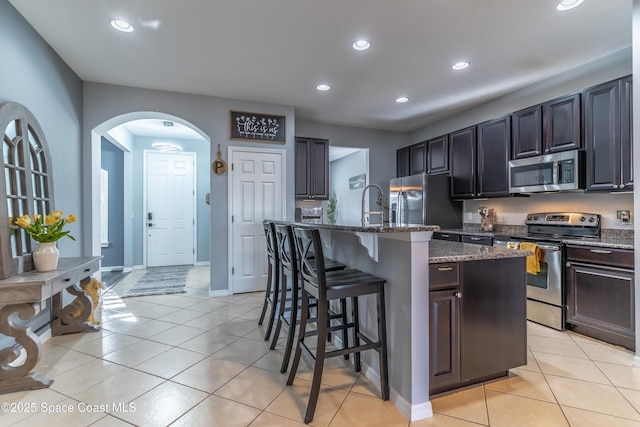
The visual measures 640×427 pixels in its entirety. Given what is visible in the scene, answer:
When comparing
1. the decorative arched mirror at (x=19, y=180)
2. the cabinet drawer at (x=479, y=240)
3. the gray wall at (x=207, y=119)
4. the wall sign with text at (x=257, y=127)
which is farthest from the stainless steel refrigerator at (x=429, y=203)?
the decorative arched mirror at (x=19, y=180)

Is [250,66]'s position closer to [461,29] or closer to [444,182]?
[461,29]

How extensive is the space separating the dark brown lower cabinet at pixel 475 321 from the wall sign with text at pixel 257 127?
3.23 meters

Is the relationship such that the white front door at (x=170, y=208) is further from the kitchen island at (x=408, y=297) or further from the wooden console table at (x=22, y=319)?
the kitchen island at (x=408, y=297)

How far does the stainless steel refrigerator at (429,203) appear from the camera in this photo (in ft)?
14.4

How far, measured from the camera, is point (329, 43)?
272 cm

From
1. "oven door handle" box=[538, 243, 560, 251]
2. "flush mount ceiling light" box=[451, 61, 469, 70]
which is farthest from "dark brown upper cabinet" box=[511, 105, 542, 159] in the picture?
"oven door handle" box=[538, 243, 560, 251]

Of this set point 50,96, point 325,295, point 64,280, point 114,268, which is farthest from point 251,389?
point 114,268

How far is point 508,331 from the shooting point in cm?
196

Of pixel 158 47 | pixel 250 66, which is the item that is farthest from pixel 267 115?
pixel 158 47

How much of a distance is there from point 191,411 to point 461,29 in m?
3.40

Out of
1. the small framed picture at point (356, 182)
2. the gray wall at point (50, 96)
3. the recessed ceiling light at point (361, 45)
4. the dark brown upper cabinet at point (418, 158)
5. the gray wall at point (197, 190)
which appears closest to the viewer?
the gray wall at point (50, 96)

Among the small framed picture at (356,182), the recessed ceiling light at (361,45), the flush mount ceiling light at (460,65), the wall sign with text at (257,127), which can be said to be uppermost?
the flush mount ceiling light at (460,65)

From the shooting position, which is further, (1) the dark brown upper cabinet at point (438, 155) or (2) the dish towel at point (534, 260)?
(1) the dark brown upper cabinet at point (438, 155)

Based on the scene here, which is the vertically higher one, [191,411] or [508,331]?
[508,331]
